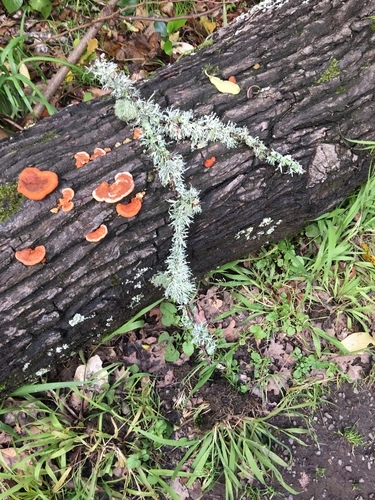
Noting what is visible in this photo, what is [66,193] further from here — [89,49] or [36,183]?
[89,49]

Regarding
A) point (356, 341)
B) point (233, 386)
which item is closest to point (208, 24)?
point (356, 341)

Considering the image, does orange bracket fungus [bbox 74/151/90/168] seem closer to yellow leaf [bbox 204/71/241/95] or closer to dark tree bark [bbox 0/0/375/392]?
dark tree bark [bbox 0/0/375/392]

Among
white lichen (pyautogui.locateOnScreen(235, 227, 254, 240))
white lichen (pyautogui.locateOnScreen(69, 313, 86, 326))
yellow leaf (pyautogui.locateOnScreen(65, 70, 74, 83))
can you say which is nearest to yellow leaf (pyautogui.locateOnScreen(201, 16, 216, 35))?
yellow leaf (pyautogui.locateOnScreen(65, 70, 74, 83))

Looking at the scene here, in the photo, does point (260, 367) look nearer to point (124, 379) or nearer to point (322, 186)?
point (124, 379)

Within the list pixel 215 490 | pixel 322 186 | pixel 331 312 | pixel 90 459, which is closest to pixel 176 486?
pixel 215 490

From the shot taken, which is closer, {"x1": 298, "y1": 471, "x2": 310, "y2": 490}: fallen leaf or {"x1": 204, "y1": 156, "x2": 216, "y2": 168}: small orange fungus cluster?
{"x1": 204, "y1": 156, "x2": 216, "y2": 168}: small orange fungus cluster

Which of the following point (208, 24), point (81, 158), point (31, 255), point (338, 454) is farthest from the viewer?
point (208, 24)
